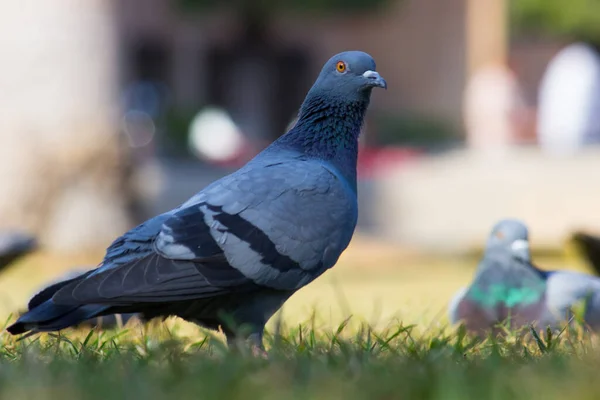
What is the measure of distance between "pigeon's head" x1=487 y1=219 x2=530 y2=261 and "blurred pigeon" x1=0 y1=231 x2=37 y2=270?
1865mm

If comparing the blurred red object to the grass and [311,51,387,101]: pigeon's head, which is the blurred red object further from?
the grass

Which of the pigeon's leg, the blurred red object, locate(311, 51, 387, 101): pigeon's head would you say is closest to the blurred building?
the blurred red object

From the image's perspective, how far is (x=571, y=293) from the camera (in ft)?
14.6

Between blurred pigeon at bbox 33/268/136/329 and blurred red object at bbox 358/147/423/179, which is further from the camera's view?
blurred red object at bbox 358/147/423/179

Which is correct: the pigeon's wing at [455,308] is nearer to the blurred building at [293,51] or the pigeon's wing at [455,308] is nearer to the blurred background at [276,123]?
the blurred background at [276,123]

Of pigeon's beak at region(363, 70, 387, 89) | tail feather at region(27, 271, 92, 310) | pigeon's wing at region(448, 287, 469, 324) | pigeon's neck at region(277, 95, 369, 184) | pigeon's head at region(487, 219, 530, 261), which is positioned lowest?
pigeon's wing at region(448, 287, 469, 324)

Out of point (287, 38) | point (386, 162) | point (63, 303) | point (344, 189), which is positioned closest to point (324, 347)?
point (344, 189)

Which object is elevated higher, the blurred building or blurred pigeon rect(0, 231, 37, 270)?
blurred pigeon rect(0, 231, 37, 270)

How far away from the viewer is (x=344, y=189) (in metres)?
3.81

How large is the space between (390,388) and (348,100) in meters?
1.77

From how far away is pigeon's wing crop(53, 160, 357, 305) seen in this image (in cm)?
341

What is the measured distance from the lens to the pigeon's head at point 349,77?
4.05m

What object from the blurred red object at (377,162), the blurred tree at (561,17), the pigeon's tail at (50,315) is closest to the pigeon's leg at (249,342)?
the pigeon's tail at (50,315)

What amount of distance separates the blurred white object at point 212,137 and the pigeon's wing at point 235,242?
1608 centimetres
